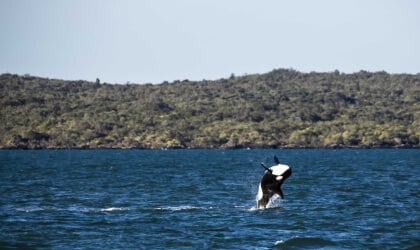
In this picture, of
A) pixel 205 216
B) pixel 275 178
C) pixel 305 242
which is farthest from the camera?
pixel 205 216

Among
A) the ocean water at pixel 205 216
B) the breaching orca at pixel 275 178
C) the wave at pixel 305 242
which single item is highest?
the breaching orca at pixel 275 178

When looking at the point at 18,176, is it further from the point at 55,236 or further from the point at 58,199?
the point at 55,236

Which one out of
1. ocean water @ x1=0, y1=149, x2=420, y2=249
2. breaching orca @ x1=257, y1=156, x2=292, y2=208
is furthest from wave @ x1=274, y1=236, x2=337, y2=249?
breaching orca @ x1=257, y1=156, x2=292, y2=208

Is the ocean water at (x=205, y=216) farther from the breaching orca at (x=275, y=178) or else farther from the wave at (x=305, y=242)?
the breaching orca at (x=275, y=178)

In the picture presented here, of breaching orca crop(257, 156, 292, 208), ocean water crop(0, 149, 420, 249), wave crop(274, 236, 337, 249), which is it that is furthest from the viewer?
breaching orca crop(257, 156, 292, 208)

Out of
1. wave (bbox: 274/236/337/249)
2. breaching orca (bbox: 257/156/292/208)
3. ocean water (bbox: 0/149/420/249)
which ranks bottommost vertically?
wave (bbox: 274/236/337/249)

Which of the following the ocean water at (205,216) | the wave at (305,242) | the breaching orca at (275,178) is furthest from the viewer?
the breaching orca at (275,178)

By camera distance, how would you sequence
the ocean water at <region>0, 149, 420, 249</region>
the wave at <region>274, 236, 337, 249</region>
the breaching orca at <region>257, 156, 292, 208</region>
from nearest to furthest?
the wave at <region>274, 236, 337, 249</region> → the ocean water at <region>0, 149, 420, 249</region> → the breaching orca at <region>257, 156, 292, 208</region>

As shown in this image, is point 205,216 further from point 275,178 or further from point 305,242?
point 305,242

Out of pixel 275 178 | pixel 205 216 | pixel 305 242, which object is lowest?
pixel 305 242

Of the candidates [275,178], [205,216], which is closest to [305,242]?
[275,178]

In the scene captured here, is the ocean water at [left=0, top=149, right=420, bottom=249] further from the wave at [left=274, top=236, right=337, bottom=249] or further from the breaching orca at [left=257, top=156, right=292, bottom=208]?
the breaching orca at [left=257, top=156, right=292, bottom=208]

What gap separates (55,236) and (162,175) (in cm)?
4862

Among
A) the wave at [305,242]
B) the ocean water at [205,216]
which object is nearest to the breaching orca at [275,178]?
Result: the ocean water at [205,216]
